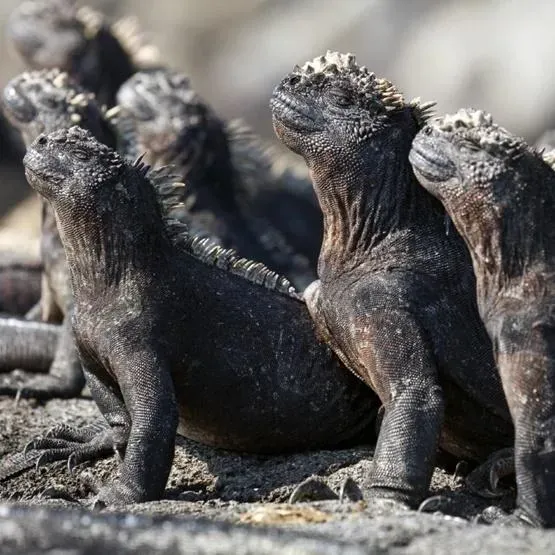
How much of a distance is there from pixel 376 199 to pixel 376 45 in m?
16.2

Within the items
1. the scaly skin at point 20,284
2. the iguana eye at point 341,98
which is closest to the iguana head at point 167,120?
the scaly skin at point 20,284

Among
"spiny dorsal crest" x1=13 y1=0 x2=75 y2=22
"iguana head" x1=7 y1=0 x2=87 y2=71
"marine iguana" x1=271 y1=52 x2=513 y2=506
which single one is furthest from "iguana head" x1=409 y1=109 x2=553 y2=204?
"spiny dorsal crest" x1=13 y1=0 x2=75 y2=22

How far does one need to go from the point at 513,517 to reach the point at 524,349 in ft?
2.20

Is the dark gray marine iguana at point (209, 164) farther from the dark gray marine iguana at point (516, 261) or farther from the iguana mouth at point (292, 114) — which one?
the dark gray marine iguana at point (516, 261)

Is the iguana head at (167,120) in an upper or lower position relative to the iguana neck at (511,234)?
upper

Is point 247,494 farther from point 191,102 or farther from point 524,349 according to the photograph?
point 191,102

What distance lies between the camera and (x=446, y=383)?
7.37 metres

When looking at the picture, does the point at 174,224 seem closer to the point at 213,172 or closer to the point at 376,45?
the point at 213,172

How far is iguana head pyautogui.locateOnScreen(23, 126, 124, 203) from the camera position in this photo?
771 cm

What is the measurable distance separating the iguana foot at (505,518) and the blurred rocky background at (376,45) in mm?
14281

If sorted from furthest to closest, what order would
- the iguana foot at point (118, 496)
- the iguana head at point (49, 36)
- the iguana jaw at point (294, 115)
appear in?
the iguana head at point (49, 36), the iguana jaw at point (294, 115), the iguana foot at point (118, 496)

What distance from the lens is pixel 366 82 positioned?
7766 millimetres

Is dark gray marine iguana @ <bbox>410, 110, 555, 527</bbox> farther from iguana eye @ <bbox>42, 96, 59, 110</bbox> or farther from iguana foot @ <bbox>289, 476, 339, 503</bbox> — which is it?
iguana eye @ <bbox>42, 96, 59, 110</bbox>

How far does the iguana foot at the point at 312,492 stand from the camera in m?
6.84
